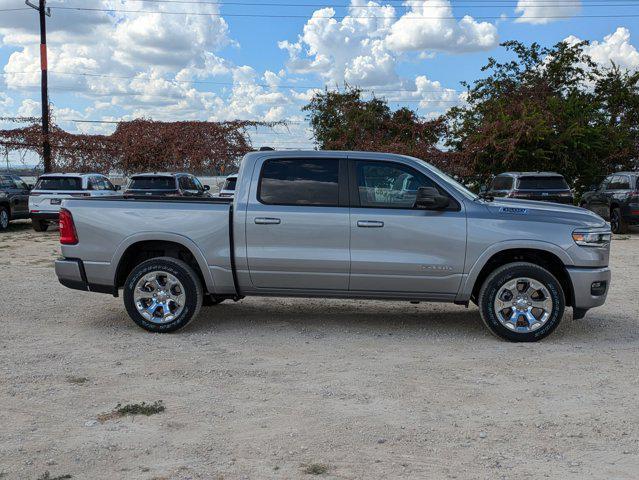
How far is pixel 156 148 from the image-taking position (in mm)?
27375

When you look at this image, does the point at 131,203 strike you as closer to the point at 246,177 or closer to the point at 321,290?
the point at 246,177

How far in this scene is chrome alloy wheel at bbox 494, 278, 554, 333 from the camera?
702cm

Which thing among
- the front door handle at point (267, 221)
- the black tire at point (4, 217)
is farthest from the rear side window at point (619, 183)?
the black tire at point (4, 217)

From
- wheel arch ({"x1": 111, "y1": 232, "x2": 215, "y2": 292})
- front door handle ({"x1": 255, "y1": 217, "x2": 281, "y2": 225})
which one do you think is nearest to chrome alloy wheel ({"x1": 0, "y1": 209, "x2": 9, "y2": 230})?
wheel arch ({"x1": 111, "y1": 232, "x2": 215, "y2": 292})

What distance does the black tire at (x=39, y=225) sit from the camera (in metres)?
19.4

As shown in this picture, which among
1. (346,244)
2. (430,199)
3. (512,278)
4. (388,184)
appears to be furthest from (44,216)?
(512,278)

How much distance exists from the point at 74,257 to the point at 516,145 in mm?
20815

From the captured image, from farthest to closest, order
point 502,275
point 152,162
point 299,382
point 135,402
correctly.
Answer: point 152,162 < point 502,275 < point 299,382 < point 135,402

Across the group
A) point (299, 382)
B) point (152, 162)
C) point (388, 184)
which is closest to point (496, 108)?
point (152, 162)

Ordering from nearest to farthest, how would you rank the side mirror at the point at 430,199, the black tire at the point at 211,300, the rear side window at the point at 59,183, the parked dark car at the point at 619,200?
1. the side mirror at the point at 430,199
2. the black tire at the point at 211,300
3. the parked dark car at the point at 619,200
4. the rear side window at the point at 59,183

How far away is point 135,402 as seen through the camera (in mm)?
5223

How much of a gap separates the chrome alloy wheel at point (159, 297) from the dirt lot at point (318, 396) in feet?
0.81

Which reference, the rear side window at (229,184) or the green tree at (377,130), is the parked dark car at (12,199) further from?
the green tree at (377,130)

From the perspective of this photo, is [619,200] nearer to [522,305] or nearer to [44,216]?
[522,305]
